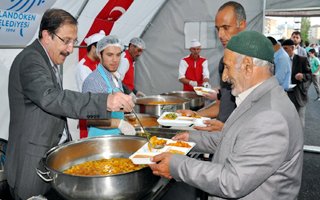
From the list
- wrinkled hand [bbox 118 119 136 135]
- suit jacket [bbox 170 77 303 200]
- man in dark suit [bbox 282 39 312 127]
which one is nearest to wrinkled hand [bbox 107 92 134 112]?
suit jacket [bbox 170 77 303 200]

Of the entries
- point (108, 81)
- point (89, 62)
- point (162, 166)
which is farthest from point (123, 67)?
point (162, 166)

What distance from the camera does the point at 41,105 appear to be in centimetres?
120

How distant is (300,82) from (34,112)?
3.77m

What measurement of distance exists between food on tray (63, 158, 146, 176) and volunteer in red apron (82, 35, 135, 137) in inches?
17.1

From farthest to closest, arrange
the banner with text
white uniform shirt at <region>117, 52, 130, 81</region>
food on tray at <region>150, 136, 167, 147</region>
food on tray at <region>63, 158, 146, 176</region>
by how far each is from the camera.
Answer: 1. white uniform shirt at <region>117, 52, 130, 81</region>
2. the banner with text
3. food on tray at <region>150, 136, 167, 147</region>
4. food on tray at <region>63, 158, 146, 176</region>

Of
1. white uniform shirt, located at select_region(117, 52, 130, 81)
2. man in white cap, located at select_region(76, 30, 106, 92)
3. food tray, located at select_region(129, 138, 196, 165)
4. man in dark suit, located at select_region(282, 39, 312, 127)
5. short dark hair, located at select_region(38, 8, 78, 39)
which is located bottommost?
man in dark suit, located at select_region(282, 39, 312, 127)

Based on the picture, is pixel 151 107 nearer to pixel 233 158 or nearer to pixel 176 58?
pixel 233 158

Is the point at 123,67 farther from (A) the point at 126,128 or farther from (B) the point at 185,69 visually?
(A) the point at 126,128

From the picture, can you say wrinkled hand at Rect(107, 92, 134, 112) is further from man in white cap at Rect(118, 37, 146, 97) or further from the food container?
man in white cap at Rect(118, 37, 146, 97)

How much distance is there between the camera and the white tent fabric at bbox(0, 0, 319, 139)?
4.00 metres

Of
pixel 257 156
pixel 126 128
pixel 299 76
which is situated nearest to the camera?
pixel 257 156

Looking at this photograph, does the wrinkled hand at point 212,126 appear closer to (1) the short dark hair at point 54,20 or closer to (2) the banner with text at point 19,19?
(1) the short dark hair at point 54,20

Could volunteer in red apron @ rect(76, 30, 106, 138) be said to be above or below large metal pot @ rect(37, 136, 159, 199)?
above

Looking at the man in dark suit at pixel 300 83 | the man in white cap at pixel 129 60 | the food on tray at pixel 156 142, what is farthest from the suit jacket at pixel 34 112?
the man in dark suit at pixel 300 83
